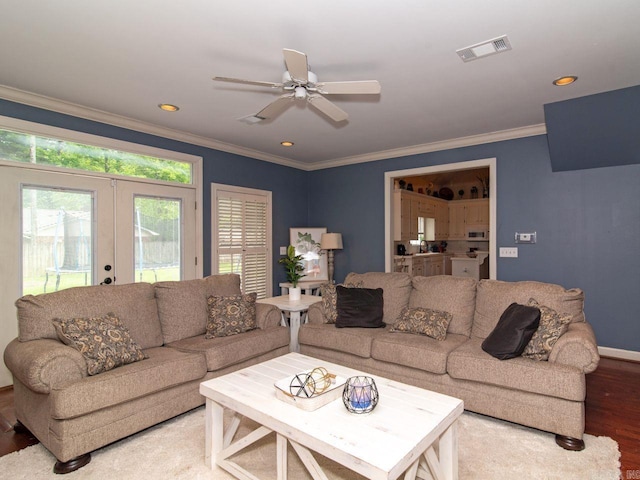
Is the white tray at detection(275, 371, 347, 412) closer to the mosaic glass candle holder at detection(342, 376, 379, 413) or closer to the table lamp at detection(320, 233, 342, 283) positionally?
the mosaic glass candle holder at detection(342, 376, 379, 413)

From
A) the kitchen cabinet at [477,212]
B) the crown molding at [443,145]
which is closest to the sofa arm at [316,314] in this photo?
the crown molding at [443,145]

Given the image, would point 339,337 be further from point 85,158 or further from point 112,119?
point 112,119

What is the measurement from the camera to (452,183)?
30.6 ft

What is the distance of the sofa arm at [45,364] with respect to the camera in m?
2.19

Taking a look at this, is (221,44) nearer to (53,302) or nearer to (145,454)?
(53,302)

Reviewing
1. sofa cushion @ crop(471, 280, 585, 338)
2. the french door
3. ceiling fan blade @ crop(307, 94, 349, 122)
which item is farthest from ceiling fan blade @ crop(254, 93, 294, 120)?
sofa cushion @ crop(471, 280, 585, 338)

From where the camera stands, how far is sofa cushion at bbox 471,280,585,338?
2.97m

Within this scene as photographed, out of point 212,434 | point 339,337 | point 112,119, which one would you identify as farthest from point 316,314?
point 112,119

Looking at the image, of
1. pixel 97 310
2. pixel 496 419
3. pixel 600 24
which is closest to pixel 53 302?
pixel 97 310

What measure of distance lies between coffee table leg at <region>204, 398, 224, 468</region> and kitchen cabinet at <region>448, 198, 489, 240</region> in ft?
25.2

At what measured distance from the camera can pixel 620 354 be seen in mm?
4184

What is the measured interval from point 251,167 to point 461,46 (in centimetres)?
373

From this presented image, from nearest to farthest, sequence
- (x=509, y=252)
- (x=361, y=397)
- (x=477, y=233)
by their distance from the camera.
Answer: (x=361, y=397)
(x=509, y=252)
(x=477, y=233)

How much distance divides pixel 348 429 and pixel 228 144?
4387mm
